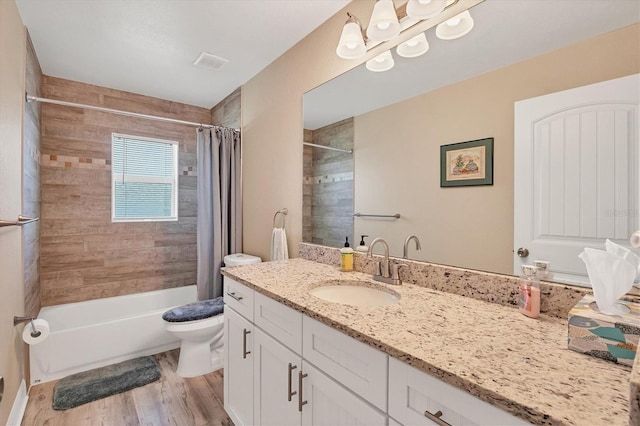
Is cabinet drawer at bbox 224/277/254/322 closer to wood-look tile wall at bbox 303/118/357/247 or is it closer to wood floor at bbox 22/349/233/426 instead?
wood-look tile wall at bbox 303/118/357/247

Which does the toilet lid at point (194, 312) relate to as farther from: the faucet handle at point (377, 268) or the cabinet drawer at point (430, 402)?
the cabinet drawer at point (430, 402)

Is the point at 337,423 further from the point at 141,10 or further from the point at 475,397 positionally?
the point at 141,10

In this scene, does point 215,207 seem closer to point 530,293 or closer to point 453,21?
point 453,21

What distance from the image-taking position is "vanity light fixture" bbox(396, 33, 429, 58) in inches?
55.2

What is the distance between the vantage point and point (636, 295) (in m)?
0.82

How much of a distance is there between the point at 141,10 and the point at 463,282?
229 centimetres

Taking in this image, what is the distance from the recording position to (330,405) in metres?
0.98

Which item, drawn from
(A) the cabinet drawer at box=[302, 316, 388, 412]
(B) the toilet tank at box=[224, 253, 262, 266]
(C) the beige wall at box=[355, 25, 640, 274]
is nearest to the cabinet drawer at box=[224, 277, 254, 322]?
(A) the cabinet drawer at box=[302, 316, 388, 412]

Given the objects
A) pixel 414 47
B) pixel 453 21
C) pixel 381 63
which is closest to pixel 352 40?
pixel 381 63

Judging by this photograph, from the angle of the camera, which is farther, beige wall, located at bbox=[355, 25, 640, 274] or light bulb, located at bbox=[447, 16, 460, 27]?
light bulb, located at bbox=[447, 16, 460, 27]

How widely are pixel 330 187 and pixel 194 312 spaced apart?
1.38 meters

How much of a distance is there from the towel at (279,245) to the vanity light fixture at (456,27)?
1520 millimetres

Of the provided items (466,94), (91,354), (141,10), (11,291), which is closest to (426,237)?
(466,94)

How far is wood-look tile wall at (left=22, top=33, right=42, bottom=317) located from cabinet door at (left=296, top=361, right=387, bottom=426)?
2.14 metres
